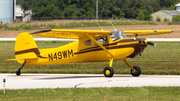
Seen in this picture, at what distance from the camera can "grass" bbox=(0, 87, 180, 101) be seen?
917 cm

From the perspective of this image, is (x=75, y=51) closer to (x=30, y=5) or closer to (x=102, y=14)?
(x=102, y=14)

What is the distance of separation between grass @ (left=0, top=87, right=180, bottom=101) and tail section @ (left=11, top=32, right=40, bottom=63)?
555 centimetres

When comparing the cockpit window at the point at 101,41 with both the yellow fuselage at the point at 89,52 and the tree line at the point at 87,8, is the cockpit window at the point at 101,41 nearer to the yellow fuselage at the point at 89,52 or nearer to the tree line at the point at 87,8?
the yellow fuselage at the point at 89,52

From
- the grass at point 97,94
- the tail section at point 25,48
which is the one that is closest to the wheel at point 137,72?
the grass at point 97,94

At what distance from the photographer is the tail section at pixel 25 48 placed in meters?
15.8

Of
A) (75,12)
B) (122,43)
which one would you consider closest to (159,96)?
(122,43)

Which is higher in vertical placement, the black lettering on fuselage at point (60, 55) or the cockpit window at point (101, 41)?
the cockpit window at point (101, 41)

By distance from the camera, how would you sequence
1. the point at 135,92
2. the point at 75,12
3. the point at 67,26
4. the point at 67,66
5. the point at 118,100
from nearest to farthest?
1. the point at 118,100
2. the point at 135,92
3. the point at 67,66
4. the point at 67,26
5. the point at 75,12

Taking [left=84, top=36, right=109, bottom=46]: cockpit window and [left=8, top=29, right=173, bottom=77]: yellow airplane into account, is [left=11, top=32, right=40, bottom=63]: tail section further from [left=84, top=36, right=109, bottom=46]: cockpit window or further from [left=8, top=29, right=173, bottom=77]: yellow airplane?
[left=84, top=36, right=109, bottom=46]: cockpit window

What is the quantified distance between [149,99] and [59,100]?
2569mm

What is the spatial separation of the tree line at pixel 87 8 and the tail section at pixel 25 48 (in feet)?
226

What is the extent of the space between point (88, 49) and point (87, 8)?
83162mm

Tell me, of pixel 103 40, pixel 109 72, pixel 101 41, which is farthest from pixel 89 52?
pixel 109 72

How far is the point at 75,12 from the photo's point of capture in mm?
88938
